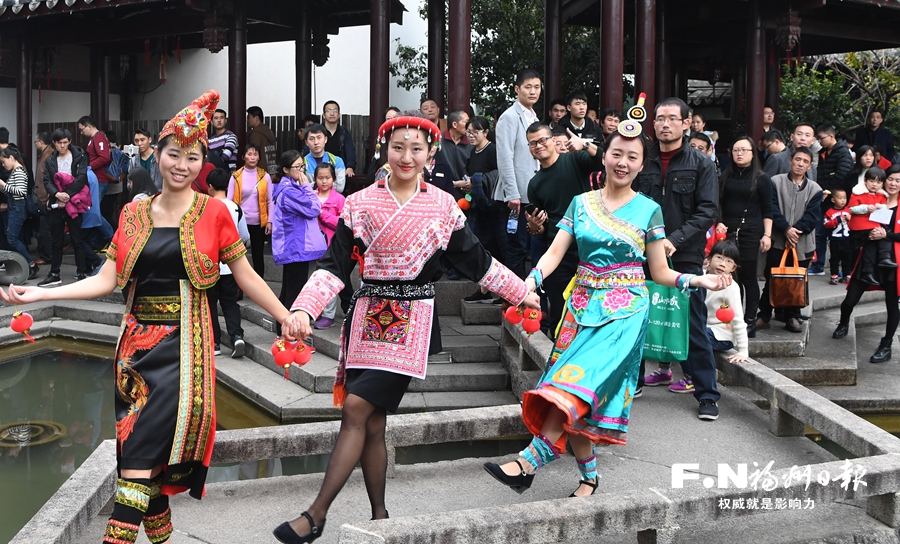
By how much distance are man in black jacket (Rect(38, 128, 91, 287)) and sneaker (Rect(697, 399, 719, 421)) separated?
7.55m

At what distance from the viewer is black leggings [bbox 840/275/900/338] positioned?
7.16 metres

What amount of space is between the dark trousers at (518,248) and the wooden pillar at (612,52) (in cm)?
175

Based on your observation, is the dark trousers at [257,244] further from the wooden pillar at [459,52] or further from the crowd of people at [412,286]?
the crowd of people at [412,286]

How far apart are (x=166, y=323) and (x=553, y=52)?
848 cm

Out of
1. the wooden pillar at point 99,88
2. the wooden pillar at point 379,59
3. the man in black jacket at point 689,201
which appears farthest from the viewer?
the wooden pillar at point 99,88

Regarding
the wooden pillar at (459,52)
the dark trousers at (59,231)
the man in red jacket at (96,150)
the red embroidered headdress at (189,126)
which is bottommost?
the dark trousers at (59,231)

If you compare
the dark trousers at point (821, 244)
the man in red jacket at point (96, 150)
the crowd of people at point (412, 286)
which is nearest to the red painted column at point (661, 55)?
the dark trousers at point (821, 244)

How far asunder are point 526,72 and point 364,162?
645 cm

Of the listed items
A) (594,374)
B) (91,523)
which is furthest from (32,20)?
(594,374)

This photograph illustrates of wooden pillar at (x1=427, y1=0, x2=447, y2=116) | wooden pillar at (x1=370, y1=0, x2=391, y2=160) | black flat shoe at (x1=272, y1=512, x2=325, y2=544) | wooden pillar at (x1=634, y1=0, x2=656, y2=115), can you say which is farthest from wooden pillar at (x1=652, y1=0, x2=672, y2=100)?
black flat shoe at (x1=272, y1=512, x2=325, y2=544)

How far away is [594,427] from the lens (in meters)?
3.82

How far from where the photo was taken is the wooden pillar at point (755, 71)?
9.92 meters

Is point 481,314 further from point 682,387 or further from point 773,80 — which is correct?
point 773,80

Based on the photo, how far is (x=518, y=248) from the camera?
301 inches
